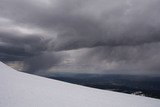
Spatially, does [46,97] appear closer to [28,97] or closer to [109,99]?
[28,97]

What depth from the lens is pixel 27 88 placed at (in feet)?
12.6

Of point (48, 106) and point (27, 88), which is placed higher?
point (27, 88)

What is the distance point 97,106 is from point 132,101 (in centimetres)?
84

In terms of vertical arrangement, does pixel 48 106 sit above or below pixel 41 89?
below

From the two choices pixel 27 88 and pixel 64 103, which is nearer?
pixel 64 103

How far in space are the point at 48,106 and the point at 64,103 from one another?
0.35m

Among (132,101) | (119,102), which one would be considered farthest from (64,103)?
(132,101)

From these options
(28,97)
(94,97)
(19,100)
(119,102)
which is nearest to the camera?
(19,100)

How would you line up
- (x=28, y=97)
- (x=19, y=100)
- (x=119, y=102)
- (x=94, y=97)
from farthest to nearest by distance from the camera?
1. (x=94, y=97)
2. (x=119, y=102)
3. (x=28, y=97)
4. (x=19, y=100)

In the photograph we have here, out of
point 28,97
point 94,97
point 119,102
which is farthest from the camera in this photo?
point 94,97

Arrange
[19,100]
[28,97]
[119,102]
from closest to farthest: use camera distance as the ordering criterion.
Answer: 1. [19,100]
2. [28,97]
3. [119,102]

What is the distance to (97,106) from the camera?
3.43 meters

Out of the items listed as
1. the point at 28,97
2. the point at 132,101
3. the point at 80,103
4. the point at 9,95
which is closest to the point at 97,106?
the point at 80,103

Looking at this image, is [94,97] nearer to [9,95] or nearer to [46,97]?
[46,97]
